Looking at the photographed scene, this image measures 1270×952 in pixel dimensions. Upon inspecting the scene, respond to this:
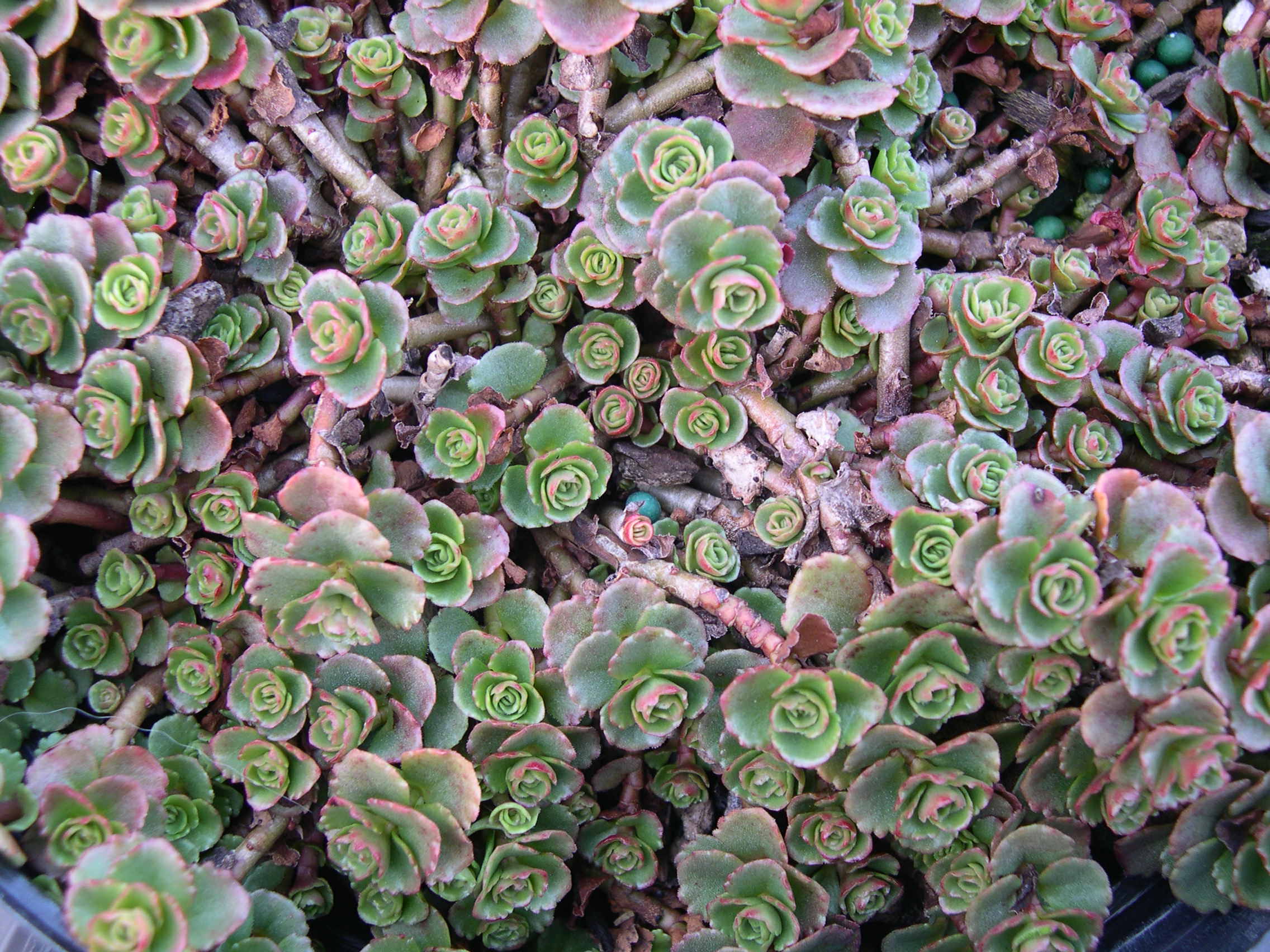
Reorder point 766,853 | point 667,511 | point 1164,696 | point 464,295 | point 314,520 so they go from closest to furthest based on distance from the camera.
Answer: point 1164,696, point 314,520, point 766,853, point 464,295, point 667,511

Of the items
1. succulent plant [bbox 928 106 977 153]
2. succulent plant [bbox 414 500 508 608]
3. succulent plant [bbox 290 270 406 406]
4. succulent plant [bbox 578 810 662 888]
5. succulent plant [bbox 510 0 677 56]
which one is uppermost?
succulent plant [bbox 510 0 677 56]

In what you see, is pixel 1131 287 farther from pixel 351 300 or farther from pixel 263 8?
pixel 263 8

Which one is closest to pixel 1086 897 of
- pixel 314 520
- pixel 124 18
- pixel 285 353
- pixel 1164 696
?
pixel 1164 696

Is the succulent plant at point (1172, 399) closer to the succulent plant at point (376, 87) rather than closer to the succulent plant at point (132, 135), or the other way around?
the succulent plant at point (376, 87)

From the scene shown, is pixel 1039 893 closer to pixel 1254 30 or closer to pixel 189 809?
pixel 189 809

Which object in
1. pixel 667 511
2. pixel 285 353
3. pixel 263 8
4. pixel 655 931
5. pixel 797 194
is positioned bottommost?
pixel 655 931

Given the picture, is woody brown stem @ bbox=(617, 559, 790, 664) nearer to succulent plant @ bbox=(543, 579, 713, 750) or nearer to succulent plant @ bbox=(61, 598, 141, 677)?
succulent plant @ bbox=(543, 579, 713, 750)

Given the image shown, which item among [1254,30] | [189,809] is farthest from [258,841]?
[1254,30]

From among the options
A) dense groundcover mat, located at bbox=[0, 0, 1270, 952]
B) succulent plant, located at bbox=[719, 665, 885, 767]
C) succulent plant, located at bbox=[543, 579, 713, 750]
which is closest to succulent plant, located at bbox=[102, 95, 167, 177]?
dense groundcover mat, located at bbox=[0, 0, 1270, 952]

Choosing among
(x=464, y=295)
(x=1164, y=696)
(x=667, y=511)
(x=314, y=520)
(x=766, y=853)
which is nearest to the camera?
(x=1164, y=696)
